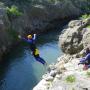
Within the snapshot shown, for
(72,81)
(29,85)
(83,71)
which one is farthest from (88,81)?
(29,85)

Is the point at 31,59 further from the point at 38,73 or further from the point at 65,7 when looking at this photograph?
the point at 65,7

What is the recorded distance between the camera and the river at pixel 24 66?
3869 centimetres

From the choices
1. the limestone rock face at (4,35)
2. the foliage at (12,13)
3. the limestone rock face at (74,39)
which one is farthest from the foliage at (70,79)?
the foliage at (12,13)

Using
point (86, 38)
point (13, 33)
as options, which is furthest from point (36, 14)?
point (86, 38)

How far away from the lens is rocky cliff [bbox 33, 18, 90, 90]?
24438mm

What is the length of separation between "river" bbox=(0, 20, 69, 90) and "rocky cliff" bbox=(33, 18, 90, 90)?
13.7 feet

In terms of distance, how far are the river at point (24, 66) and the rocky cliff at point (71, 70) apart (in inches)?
165

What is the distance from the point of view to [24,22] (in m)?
70.2

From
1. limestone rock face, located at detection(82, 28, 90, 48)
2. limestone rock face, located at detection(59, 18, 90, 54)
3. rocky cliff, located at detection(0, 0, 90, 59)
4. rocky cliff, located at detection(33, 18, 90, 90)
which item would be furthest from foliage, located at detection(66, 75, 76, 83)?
rocky cliff, located at detection(0, 0, 90, 59)

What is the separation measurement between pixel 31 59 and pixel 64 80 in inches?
955

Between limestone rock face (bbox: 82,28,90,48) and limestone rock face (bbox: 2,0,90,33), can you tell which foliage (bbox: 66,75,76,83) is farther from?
limestone rock face (bbox: 2,0,90,33)

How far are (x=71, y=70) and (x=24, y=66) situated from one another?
17.1m

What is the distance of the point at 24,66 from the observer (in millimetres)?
45969

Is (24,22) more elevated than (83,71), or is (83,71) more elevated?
(83,71)
